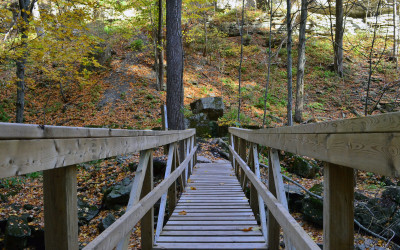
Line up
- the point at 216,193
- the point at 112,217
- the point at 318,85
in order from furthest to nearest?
the point at 318,85
the point at 112,217
the point at 216,193

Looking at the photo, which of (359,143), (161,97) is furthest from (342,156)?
(161,97)

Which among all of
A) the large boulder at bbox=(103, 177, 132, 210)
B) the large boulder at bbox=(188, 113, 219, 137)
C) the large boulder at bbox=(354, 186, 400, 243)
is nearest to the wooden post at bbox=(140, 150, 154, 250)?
the large boulder at bbox=(103, 177, 132, 210)

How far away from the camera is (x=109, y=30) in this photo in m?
19.9

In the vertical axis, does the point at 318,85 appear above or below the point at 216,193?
above

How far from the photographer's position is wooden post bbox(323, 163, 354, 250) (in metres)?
1.36

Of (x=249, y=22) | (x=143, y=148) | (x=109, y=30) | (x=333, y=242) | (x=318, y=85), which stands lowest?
(x=333, y=242)

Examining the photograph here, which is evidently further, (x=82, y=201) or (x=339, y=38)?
(x=339, y=38)

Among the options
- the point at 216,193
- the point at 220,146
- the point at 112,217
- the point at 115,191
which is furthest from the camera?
the point at 220,146

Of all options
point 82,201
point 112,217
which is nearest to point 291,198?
point 112,217

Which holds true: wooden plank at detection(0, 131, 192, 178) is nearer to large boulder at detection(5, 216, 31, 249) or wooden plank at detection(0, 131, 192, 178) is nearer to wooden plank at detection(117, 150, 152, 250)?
wooden plank at detection(117, 150, 152, 250)

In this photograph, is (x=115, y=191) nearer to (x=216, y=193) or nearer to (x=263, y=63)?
(x=216, y=193)

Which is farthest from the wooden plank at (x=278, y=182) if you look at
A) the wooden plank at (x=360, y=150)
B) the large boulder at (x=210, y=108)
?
the large boulder at (x=210, y=108)

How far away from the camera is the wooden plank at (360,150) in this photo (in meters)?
0.87

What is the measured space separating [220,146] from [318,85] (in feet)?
33.5
